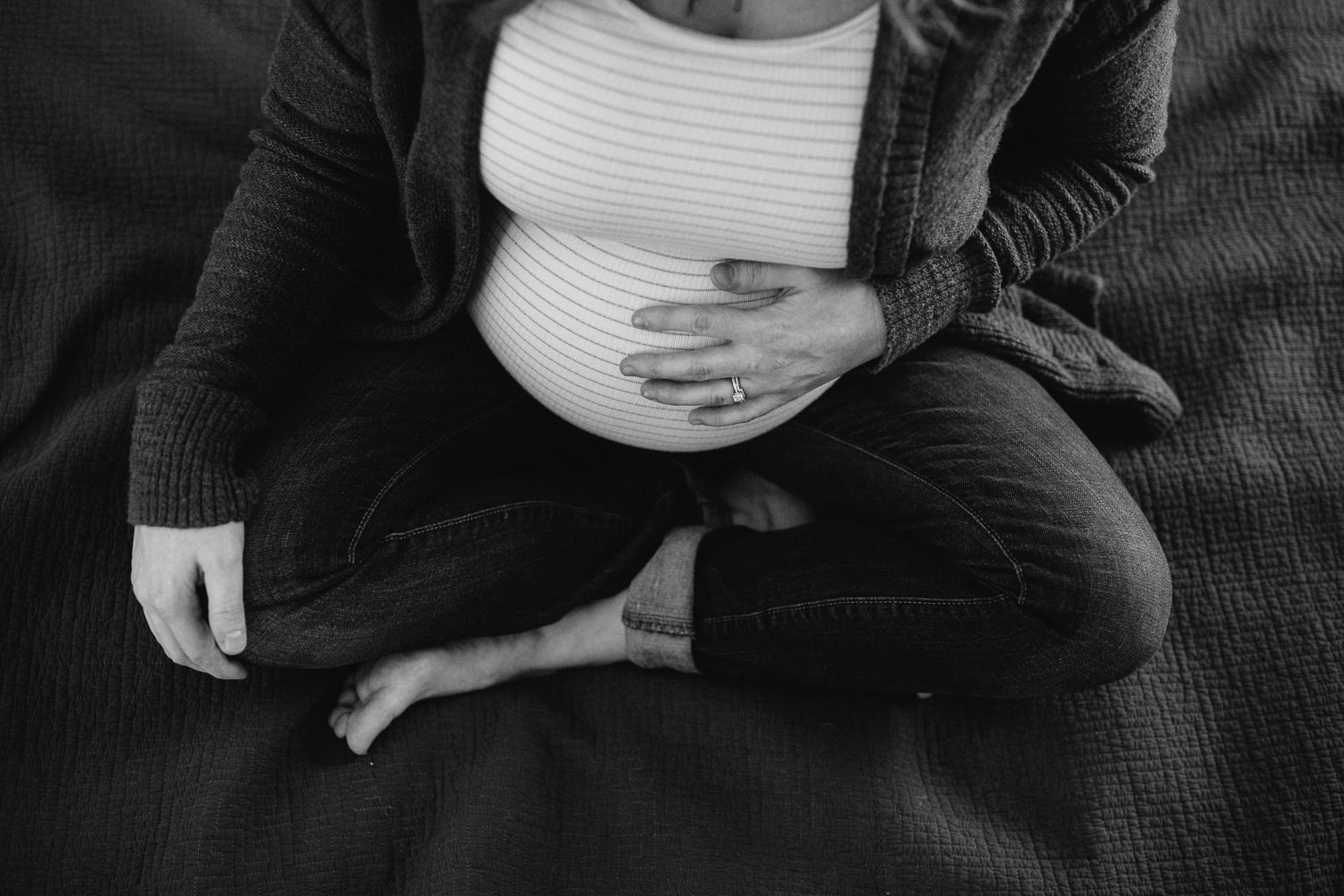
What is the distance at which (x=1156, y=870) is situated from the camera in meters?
0.99

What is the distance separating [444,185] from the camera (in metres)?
0.79

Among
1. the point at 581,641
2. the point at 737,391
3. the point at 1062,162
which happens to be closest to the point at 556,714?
the point at 581,641

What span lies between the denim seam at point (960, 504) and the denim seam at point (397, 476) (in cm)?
31

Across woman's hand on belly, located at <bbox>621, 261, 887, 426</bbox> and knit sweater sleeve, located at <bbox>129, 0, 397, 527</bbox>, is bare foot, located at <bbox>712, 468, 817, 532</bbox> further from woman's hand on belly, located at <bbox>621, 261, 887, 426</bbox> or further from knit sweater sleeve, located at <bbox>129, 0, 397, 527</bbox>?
knit sweater sleeve, located at <bbox>129, 0, 397, 527</bbox>

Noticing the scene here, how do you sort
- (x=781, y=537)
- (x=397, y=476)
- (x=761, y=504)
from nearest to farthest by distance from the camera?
(x=397, y=476) → (x=781, y=537) → (x=761, y=504)

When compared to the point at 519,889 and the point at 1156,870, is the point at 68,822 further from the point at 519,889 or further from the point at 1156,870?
the point at 1156,870

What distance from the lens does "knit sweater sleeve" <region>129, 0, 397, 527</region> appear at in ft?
2.68

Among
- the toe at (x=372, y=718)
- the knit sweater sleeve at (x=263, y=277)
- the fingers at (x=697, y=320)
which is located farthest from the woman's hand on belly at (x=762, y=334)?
the toe at (x=372, y=718)

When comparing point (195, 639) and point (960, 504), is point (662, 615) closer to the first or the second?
point (960, 504)

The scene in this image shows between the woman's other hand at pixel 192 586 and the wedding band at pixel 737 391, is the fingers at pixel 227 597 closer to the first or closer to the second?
the woman's other hand at pixel 192 586

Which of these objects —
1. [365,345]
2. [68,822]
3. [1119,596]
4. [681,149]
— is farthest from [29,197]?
[1119,596]

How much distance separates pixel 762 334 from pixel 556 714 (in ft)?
1.45

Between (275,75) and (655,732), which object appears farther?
(655,732)

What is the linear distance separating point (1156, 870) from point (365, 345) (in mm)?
891
